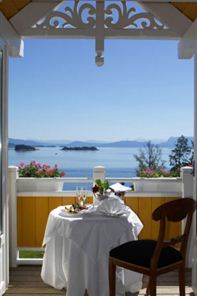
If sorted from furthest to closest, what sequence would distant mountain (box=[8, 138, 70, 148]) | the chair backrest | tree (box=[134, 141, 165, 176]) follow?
1. distant mountain (box=[8, 138, 70, 148])
2. tree (box=[134, 141, 165, 176])
3. the chair backrest

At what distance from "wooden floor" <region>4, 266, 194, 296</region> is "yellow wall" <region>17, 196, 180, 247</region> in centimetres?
37

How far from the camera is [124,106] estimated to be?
20.5 m

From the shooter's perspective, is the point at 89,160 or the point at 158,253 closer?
the point at 158,253

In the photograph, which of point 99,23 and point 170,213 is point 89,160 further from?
point 170,213

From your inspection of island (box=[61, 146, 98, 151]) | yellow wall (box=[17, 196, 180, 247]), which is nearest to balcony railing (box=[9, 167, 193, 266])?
yellow wall (box=[17, 196, 180, 247])

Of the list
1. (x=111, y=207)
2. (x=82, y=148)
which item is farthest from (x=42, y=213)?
(x=82, y=148)

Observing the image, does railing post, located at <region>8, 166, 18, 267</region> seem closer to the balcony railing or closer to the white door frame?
the balcony railing

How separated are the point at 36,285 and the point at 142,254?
1.36 m

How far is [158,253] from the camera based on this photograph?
2943 mm

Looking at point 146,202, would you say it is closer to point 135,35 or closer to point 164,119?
point 135,35

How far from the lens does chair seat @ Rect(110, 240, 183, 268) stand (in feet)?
10.0

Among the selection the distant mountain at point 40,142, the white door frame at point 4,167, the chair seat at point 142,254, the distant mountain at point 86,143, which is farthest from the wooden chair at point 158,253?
the distant mountain at point 86,143

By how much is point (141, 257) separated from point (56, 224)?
84 centimetres

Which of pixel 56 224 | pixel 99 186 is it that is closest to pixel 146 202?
pixel 99 186
